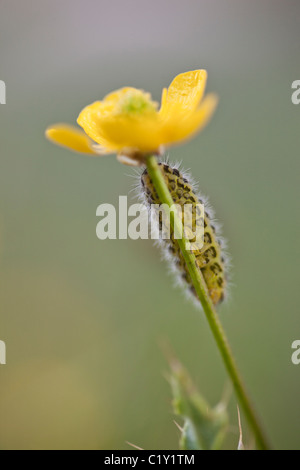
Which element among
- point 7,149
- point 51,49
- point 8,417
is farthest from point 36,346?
point 51,49

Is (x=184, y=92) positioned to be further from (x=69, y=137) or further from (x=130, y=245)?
(x=130, y=245)

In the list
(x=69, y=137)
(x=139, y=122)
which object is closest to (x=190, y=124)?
(x=139, y=122)

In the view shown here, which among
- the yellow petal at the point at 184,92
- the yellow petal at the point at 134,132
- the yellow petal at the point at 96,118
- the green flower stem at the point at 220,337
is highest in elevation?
the yellow petal at the point at 184,92

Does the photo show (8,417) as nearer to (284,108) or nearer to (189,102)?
(189,102)

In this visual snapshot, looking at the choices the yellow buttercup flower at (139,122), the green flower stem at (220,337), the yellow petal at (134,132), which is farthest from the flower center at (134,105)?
the green flower stem at (220,337)

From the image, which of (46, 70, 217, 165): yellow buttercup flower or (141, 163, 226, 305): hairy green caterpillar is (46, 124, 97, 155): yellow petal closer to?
(46, 70, 217, 165): yellow buttercup flower

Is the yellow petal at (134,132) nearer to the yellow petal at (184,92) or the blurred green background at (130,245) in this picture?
the yellow petal at (184,92)
